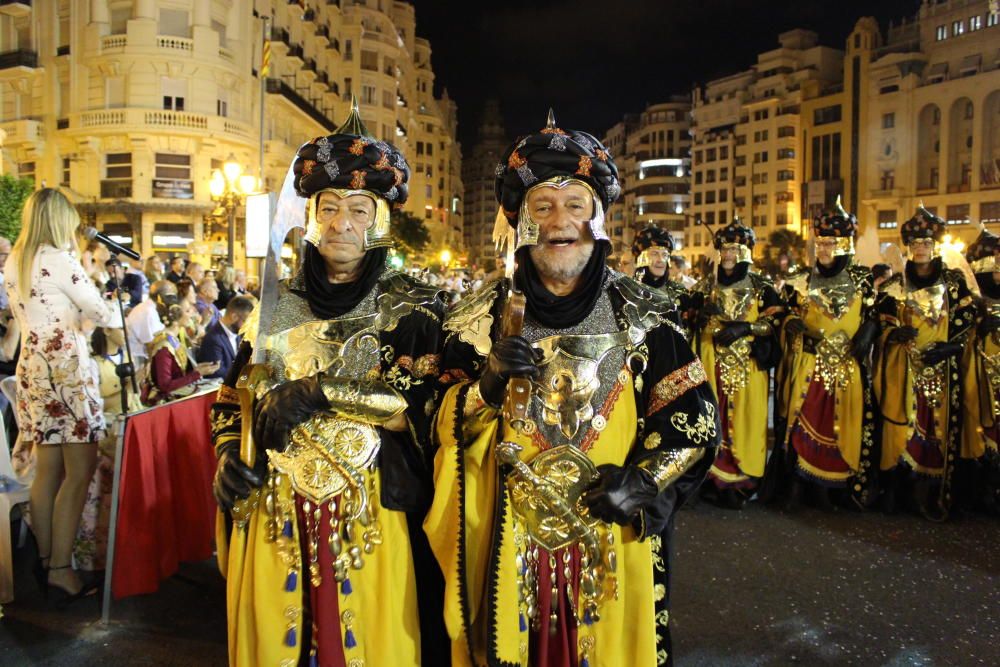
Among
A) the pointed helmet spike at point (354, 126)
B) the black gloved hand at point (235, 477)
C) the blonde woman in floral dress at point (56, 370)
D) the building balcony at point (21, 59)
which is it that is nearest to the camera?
the black gloved hand at point (235, 477)

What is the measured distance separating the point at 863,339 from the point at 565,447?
443cm

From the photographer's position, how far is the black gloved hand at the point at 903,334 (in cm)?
579

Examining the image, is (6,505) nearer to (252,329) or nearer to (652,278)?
(252,329)

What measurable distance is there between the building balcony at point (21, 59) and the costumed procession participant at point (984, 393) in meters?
41.2

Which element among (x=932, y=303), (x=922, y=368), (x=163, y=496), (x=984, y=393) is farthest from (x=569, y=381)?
(x=984, y=393)

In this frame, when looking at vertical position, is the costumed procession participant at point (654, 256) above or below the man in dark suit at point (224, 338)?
above

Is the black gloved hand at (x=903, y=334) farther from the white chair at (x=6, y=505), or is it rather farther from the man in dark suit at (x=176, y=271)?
the man in dark suit at (x=176, y=271)

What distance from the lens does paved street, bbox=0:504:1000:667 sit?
12.4 ft

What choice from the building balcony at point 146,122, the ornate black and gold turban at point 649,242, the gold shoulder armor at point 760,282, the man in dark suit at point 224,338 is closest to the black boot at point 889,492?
the gold shoulder armor at point 760,282

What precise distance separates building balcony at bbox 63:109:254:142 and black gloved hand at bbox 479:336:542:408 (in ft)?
115

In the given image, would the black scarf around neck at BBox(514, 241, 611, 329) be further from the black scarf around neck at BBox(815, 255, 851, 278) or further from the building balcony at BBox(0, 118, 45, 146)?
the building balcony at BBox(0, 118, 45, 146)

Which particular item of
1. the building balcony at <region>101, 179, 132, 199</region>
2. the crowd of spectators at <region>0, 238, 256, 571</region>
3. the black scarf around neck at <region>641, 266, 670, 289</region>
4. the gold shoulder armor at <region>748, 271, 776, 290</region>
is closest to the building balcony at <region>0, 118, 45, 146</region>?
the building balcony at <region>101, 179, 132, 199</region>

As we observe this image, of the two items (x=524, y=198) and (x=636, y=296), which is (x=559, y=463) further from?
(x=524, y=198)

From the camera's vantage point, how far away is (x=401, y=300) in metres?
2.73
